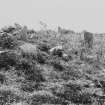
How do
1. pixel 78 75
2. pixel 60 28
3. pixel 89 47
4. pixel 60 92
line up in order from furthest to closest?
pixel 60 28
pixel 89 47
pixel 78 75
pixel 60 92

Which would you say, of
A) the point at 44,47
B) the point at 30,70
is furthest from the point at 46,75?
the point at 44,47

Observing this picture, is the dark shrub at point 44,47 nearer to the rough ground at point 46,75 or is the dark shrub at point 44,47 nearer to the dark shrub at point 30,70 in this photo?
the rough ground at point 46,75

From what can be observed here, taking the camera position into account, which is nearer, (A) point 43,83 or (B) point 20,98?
(B) point 20,98

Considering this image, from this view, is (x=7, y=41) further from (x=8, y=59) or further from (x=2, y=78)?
(x=2, y=78)

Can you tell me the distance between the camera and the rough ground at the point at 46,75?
9.25 meters

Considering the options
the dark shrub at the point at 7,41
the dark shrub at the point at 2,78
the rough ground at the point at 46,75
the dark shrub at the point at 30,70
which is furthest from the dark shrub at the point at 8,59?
the dark shrub at the point at 7,41

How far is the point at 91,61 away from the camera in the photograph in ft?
45.5

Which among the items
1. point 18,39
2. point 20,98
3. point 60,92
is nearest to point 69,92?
point 60,92

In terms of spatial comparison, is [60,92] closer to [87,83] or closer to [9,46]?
[87,83]

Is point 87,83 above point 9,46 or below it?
below

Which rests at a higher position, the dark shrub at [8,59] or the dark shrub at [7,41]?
the dark shrub at [7,41]

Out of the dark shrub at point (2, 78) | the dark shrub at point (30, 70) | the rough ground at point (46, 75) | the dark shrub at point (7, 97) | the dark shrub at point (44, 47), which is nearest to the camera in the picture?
the dark shrub at point (7, 97)

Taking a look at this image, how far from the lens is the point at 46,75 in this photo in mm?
11508

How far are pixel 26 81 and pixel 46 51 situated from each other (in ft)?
13.4
